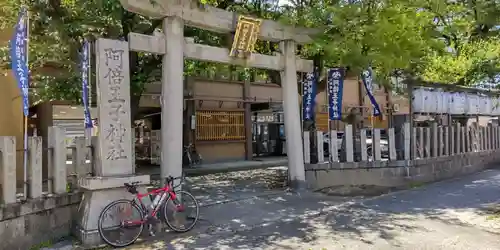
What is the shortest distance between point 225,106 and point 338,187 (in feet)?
32.3

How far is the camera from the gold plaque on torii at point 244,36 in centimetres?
930

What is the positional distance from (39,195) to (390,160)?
9399 millimetres

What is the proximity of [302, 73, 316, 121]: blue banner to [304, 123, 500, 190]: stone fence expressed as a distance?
77 centimetres

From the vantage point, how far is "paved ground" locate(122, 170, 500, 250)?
21.3 feet

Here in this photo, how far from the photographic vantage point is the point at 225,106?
2003 centimetres

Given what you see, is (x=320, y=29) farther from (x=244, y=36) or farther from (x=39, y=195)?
(x=39, y=195)

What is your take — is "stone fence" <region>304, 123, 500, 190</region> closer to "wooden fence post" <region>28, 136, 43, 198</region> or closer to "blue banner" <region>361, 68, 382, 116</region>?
"blue banner" <region>361, 68, 382, 116</region>

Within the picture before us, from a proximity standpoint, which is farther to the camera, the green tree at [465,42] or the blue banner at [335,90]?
the blue banner at [335,90]

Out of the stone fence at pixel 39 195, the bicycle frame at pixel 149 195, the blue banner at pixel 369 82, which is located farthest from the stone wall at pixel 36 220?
the blue banner at pixel 369 82

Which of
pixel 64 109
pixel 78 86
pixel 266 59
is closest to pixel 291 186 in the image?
pixel 266 59

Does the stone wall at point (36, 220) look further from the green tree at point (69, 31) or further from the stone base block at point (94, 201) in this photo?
the green tree at point (69, 31)

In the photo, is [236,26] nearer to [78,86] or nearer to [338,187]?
[78,86]

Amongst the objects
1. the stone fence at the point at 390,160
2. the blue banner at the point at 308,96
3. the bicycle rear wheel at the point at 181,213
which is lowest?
the bicycle rear wheel at the point at 181,213

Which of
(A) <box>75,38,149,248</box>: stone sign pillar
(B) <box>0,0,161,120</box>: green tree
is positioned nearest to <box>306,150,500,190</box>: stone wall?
(B) <box>0,0,161,120</box>: green tree
